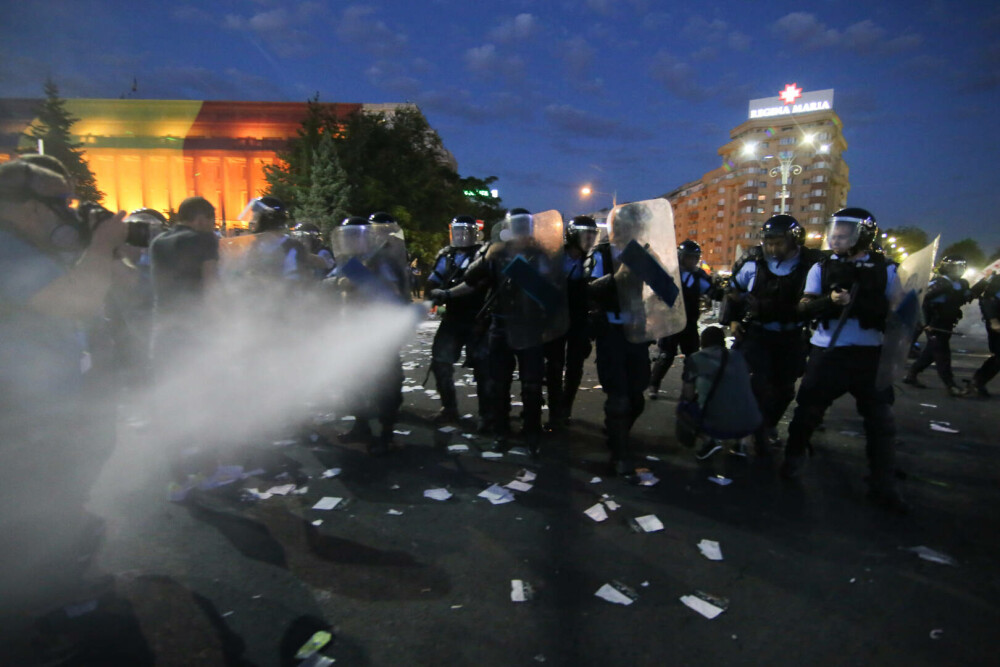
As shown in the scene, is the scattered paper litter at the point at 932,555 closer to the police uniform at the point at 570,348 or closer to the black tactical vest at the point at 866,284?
the black tactical vest at the point at 866,284

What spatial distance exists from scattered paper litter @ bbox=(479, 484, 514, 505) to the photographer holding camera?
2352 mm

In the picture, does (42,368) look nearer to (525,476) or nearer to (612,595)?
(612,595)

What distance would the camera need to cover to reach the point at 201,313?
3.62 metres

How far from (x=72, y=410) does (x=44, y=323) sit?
1.53ft

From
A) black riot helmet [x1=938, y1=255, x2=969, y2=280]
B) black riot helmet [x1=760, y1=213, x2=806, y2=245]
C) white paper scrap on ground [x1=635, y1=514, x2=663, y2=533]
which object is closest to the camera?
white paper scrap on ground [x1=635, y1=514, x2=663, y2=533]

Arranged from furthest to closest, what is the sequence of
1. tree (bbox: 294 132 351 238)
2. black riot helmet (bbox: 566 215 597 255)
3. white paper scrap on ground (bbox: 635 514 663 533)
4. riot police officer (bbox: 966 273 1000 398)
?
tree (bbox: 294 132 351 238), riot police officer (bbox: 966 273 1000 398), black riot helmet (bbox: 566 215 597 255), white paper scrap on ground (bbox: 635 514 663 533)

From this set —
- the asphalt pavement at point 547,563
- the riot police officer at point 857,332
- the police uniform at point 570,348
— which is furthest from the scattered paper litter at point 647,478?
the police uniform at point 570,348

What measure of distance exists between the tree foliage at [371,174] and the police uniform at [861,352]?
23.8m

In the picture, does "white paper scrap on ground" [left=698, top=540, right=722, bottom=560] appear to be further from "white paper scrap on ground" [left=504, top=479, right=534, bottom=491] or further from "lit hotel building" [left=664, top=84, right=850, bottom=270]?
"lit hotel building" [left=664, top=84, right=850, bottom=270]

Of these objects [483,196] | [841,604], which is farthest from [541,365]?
[483,196]

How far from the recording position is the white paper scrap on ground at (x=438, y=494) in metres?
3.74

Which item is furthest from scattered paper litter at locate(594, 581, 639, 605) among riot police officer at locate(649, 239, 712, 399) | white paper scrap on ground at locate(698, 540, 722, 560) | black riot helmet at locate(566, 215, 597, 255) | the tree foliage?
the tree foliage

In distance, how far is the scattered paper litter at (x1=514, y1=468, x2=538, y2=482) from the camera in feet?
13.4

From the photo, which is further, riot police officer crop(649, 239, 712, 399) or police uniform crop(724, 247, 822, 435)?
riot police officer crop(649, 239, 712, 399)
